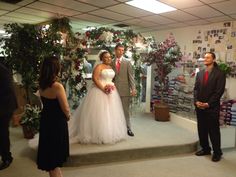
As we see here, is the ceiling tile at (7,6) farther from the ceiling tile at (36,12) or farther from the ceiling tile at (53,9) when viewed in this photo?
the ceiling tile at (53,9)

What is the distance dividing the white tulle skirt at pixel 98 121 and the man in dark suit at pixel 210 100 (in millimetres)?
1247

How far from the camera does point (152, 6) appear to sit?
415 cm

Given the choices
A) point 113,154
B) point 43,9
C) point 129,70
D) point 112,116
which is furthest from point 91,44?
point 113,154

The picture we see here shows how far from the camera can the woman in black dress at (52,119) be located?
Result: 224 cm

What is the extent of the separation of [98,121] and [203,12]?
2711 mm

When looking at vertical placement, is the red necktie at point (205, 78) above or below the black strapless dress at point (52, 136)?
above

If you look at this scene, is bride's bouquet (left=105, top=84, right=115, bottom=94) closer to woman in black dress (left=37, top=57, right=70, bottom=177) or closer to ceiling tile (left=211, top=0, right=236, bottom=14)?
woman in black dress (left=37, top=57, right=70, bottom=177)

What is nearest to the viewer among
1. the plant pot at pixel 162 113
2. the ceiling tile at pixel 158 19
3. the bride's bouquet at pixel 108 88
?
the bride's bouquet at pixel 108 88

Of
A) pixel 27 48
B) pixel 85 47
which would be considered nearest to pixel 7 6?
pixel 27 48

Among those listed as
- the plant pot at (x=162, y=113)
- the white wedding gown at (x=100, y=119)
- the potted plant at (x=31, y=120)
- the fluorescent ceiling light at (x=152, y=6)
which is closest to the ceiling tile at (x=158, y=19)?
the fluorescent ceiling light at (x=152, y=6)

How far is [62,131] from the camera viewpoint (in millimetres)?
2330

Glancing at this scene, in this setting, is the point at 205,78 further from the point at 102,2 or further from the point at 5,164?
the point at 5,164

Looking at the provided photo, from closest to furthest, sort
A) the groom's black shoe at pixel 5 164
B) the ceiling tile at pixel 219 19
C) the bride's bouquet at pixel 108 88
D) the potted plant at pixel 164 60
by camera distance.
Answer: the groom's black shoe at pixel 5 164 < the bride's bouquet at pixel 108 88 < the ceiling tile at pixel 219 19 < the potted plant at pixel 164 60

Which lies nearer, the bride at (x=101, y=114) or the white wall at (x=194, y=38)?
the bride at (x=101, y=114)
